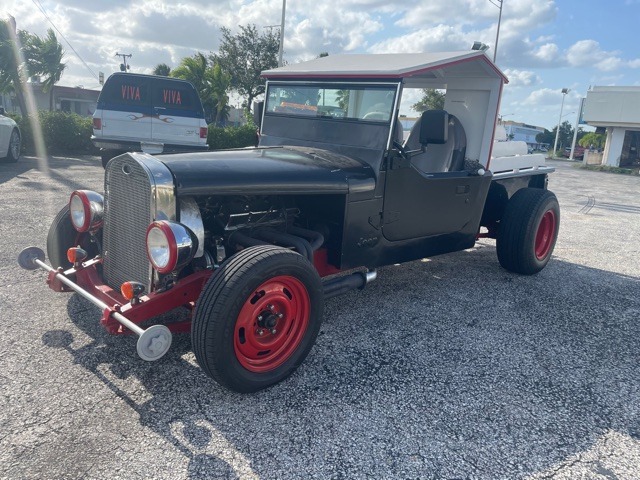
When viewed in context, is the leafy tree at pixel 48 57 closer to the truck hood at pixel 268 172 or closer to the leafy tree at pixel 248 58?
the leafy tree at pixel 248 58

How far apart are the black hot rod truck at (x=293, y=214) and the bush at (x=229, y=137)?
11.0 m

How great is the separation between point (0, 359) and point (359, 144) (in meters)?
2.76

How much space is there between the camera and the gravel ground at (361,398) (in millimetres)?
2236

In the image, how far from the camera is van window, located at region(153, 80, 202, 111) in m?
9.21

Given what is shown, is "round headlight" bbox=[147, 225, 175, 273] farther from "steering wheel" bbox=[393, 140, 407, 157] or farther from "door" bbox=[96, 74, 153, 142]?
"door" bbox=[96, 74, 153, 142]

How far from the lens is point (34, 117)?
13.3m

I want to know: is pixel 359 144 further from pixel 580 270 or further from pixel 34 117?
pixel 34 117

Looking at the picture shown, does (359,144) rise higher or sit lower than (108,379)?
higher

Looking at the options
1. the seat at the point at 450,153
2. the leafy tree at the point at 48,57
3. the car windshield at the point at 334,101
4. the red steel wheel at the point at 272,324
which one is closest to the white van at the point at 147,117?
the car windshield at the point at 334,101

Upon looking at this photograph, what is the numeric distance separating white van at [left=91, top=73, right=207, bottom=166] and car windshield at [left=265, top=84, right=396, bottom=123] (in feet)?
16.4

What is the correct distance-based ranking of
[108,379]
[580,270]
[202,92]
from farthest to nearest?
1. [202,92]
2. [580,270]
3. [108,379]

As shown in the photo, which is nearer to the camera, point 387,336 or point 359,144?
point 387,336

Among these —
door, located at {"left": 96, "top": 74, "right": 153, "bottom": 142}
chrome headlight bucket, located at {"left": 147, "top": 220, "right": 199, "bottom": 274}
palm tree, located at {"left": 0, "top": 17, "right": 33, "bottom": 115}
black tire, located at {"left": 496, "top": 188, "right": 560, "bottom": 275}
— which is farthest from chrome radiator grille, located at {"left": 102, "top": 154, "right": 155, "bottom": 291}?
palm tree, located at {"left": 0, "top": 17, "right": 33, "bottom": 115}

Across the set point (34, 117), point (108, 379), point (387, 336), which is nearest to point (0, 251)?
point (108, 379)
